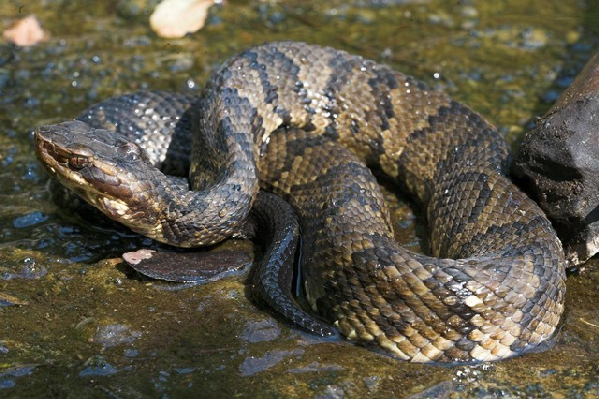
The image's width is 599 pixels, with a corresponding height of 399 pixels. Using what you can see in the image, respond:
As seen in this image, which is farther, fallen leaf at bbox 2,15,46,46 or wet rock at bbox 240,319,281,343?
fallen leaf at bbox 2,15,46,46

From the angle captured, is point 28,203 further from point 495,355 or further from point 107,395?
point 495,355

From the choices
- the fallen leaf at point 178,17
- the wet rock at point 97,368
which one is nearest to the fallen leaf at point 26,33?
the fallen leaf at point 178,17

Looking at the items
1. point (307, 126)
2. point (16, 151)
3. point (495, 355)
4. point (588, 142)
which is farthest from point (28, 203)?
point (588, 142)

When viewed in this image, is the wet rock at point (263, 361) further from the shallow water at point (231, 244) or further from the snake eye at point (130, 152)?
the snake eye at point (130, 152)

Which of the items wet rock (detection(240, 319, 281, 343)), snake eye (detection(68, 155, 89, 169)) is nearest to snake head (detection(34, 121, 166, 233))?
snake eye (detection(68, 155, 89, 169))

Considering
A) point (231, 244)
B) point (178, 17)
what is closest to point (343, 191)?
point (231, 244)

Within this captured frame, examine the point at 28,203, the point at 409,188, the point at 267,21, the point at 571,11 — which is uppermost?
the point at 571,11

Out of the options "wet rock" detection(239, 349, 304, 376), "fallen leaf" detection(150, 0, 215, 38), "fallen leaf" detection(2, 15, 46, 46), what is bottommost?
"wet rock" detection(239, 349, 304, 376)

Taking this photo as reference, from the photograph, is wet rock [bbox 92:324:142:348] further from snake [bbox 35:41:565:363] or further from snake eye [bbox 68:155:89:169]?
snake eye [bbox 68:155:89:169]
